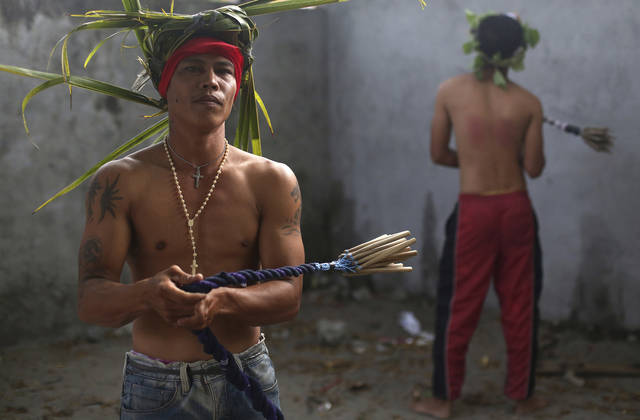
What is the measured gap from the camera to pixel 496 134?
3.87 meters

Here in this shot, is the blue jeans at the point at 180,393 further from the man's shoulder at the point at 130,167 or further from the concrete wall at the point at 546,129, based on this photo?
the concrete wall at the point at 546,129

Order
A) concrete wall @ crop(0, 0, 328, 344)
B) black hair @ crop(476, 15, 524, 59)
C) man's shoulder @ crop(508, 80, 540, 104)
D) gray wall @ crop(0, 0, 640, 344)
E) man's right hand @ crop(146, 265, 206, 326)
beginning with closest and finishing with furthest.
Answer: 1. man's right hand @ crop(146, 265, 206, 326)
2. black hair @ crop(476, 15, 524, 59)
3. man's shoulder @ crop(508, 80, 540, 104)
4. concrete wall @ crop(0, 0, 328, 344)
5. gray wall @ crop(0, 0, 640, 344)

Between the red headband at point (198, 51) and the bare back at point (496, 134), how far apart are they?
92.2 inches

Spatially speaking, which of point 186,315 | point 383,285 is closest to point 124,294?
point 186,315

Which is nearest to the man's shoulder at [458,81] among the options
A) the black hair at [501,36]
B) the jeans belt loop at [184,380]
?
the black hair at [501,36]

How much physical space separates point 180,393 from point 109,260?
43 centimetres

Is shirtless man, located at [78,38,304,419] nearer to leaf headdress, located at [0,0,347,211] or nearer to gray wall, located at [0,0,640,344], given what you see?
leaf headdress, located at [0,0,347,211]

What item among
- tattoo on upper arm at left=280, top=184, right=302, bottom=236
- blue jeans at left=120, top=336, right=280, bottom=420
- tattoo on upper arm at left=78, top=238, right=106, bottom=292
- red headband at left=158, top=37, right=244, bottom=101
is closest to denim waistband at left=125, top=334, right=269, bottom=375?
blue jeans at left=120, top=336, right=280, bottom=420

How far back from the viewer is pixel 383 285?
22.4 feet

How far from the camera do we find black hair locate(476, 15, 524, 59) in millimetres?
3771

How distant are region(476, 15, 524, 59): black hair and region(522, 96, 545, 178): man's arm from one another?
1.18ft

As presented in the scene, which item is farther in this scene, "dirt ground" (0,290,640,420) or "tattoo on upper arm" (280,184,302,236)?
"dirt ground" (0,290,640,420)

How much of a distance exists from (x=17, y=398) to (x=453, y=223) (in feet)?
9.81

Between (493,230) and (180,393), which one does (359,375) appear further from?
(180,393)
